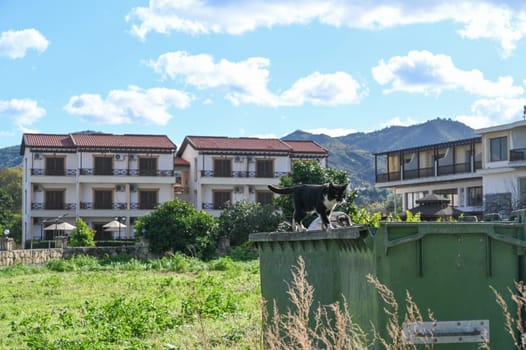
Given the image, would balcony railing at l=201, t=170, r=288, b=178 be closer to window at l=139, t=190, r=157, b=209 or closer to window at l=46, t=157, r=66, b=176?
window at l=139, t=190, r=157, b=209

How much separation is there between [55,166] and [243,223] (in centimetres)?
2130

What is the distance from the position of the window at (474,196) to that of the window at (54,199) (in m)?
29.6

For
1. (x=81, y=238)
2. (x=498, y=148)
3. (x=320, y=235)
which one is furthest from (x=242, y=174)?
(x=320, y=235)

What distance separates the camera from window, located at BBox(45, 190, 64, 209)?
202 feet

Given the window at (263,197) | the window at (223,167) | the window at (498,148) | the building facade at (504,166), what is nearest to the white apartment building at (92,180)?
the window at (223,167)

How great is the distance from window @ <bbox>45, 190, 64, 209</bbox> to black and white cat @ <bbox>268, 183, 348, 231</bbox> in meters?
52.3

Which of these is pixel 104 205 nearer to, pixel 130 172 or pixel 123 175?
pixel 123 175

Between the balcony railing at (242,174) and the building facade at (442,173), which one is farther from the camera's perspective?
the balcony railing at (242,174)

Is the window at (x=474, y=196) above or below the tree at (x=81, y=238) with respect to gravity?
above

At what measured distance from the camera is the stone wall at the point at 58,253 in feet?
125

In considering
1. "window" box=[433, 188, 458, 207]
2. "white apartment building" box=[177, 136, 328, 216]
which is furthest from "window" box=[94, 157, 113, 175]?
"window" box=[433, 188, 458, 207]

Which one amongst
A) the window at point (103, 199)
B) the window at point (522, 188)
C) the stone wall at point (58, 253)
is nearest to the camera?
the stone wall at point (58, 253)

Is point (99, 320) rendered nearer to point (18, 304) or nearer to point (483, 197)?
point (18, 304)

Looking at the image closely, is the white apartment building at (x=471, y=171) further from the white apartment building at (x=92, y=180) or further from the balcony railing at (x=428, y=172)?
the white apartment building at (x=92, y=180)
